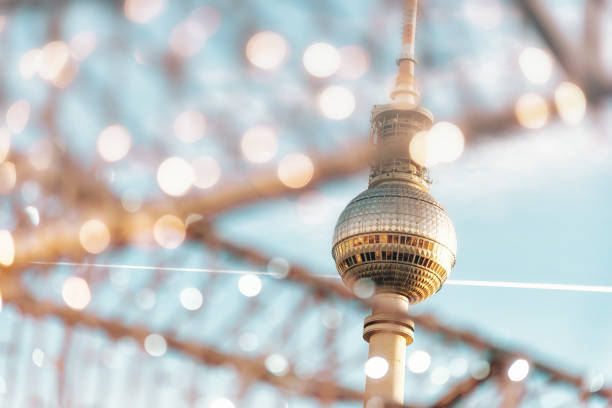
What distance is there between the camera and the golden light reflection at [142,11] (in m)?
5.70

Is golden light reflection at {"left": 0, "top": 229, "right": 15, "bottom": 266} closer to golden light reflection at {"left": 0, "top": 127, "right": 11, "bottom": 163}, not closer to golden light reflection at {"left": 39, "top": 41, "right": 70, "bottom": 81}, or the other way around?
golden light reflection at {"left": 0, "top": 127, "right": 11, "bottom": 163}

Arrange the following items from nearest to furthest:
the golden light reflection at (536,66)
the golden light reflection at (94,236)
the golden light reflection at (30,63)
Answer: the golden light reflection at (536,66), the golden light reflection at (30,63), the golden light reflection at (94,236)

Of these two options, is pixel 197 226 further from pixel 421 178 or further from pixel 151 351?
pixel 421 178

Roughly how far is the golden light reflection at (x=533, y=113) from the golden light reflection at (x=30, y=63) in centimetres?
367

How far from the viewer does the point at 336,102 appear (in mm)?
6598

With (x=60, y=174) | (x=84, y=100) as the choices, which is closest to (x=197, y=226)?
(x=60, y=174)

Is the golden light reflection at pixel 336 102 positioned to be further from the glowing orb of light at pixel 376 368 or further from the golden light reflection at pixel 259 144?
the glowing orb of light at pixel 376 368

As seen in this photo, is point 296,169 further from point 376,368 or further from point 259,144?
point 376,368

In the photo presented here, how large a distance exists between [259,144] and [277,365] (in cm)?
460

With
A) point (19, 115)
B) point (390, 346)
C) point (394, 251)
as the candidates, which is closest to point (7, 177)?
point (19, 115)

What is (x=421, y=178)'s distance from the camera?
64562 mm

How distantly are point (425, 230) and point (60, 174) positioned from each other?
165 feet

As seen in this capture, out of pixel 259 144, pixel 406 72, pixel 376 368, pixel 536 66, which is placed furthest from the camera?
pixel 406 72

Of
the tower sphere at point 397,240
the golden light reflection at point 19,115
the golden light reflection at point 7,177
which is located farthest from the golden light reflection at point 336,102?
the tower sphere at point 397,240
